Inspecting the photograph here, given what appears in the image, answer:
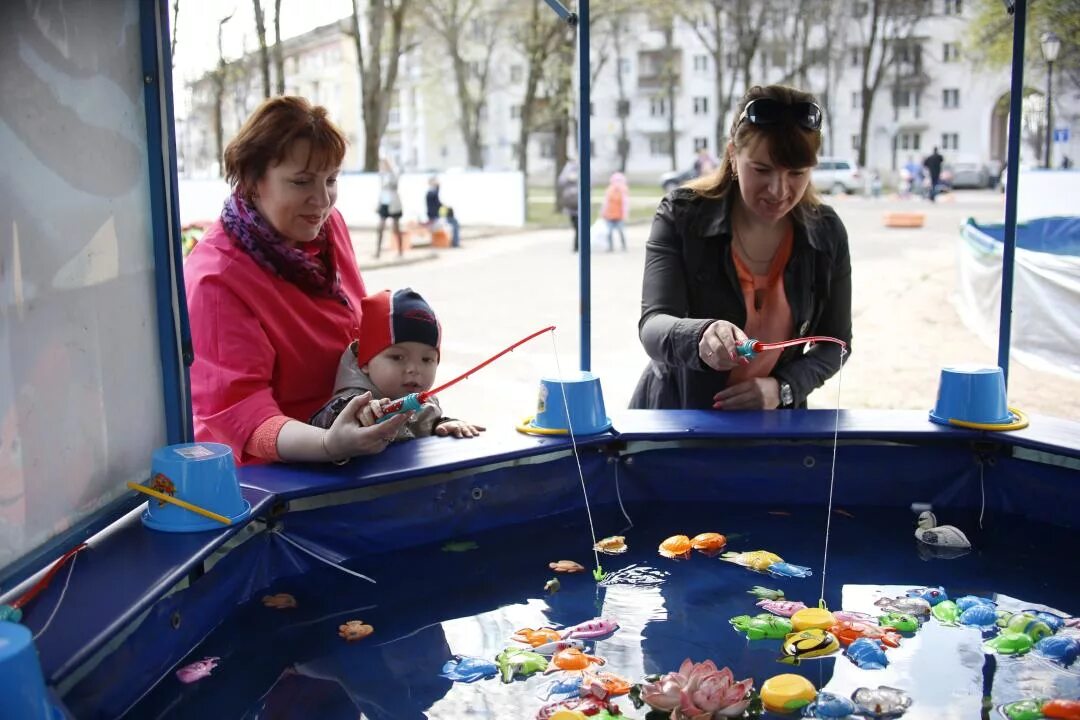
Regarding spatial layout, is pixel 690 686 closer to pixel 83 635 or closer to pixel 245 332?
pixel 83 635

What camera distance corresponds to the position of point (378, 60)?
57.1 ft

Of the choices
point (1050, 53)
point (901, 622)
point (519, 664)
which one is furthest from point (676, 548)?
point (1050, 53)

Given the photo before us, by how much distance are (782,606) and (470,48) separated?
2133 cm

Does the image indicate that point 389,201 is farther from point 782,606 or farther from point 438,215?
point 782,606

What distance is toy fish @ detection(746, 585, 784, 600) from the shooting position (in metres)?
1.90

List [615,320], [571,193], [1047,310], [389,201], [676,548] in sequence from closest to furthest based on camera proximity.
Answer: [676,548]
[1047,310]
[615,320]
[389,201]
[571,193]

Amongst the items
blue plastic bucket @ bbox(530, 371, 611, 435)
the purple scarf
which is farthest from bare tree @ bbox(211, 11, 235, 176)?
blue plastic bucket @ bbox(530, 371, 611, 435)

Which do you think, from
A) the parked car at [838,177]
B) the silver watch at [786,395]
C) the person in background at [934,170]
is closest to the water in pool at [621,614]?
the silver watch at [786,395]

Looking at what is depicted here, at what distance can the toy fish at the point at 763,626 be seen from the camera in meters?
1.75

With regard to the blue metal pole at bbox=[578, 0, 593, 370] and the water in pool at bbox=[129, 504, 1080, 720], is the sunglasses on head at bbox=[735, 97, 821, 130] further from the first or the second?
the water in pool at bbox=[129, 504, 1080, 720]

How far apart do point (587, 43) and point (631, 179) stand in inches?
1032

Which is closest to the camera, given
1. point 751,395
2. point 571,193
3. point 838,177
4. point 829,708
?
point 829,708

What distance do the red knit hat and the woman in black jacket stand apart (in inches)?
23.5

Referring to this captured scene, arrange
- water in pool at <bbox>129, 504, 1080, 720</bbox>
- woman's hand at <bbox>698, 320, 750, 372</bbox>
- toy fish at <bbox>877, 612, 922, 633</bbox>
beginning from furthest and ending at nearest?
1. woman's hand at <bbox>698, 320, 750, 372</bbox>
2. toy fish at <bbox>877, 612, 922, 633</bbox>
3. water in pool at <bbox>129, 504, 1080, 720</bbox>
